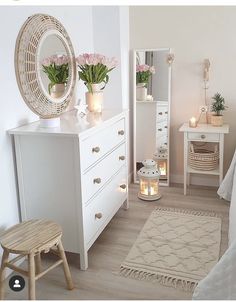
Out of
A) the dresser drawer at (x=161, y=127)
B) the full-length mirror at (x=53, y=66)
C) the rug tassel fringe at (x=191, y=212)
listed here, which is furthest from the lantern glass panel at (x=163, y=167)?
the full-length mirror at (x=53, y=66)

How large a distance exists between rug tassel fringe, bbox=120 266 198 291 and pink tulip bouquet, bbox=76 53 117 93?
137cm

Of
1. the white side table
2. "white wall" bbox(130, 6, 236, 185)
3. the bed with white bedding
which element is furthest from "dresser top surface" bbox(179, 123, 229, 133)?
the bed with white bedding

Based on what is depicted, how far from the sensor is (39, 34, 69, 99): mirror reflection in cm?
238

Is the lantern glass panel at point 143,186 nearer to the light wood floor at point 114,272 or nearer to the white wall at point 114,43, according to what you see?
the light wood floor at point 114,272

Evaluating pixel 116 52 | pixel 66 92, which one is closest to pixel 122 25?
pixel 116 52

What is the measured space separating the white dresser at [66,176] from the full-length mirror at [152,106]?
1.28 meters

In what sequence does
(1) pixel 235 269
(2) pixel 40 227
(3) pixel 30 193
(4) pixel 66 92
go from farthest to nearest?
(4) pixel 66 92
(3) pixel 30 193
(2) pixel 40 227
(1) pixel 235 269

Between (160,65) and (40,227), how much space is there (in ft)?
7.12

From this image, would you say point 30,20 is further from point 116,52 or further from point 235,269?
point 235,269

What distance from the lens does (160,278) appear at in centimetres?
209

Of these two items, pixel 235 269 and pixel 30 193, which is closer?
pixel 235 269

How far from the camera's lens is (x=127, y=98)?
3.52 meters

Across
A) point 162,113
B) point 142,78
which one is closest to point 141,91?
point 142,78

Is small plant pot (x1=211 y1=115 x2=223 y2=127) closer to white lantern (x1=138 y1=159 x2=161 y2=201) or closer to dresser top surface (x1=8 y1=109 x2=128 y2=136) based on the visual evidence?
white lantern (x1=138 y1=159 x2=161 y2=201)
